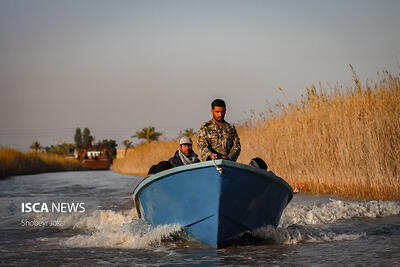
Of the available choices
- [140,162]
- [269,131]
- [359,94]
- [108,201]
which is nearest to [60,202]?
[108,201]

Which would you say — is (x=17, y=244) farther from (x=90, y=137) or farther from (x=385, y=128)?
(x=90, y=137)

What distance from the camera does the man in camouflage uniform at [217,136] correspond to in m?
7.54

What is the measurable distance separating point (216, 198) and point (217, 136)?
4.50 feet

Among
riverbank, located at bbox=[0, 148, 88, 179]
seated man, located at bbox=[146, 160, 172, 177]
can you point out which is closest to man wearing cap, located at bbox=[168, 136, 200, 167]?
seated man, located at bbox=[146, 160, 172, 177]

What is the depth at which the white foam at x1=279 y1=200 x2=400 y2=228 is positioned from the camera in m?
10.1

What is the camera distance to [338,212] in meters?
10.5

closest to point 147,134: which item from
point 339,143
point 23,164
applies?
point 23,164

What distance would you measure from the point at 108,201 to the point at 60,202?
1.38 metres

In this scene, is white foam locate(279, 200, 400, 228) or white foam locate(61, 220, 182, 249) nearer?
white foam locate(61, 220, 182, 249)

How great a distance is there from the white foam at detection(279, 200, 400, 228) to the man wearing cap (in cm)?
299

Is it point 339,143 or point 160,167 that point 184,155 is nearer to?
point 160,167

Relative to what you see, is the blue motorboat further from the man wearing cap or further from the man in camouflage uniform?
the man in camouflage uniform

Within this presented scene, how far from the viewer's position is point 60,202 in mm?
15453

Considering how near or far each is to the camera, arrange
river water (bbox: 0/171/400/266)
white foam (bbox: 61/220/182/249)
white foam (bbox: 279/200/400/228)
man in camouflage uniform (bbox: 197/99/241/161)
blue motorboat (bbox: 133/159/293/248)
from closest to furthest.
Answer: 1. river water (bbox: 0/171/400/266)
2. blue motorboat (bbox: 133/159/293/248)
3. white foam (bbox: 61/220/182/249)
4. man in camouflage uniform (bbox: 197/99/241/161)
5. white foam (bbox: 279/200/400/228)
